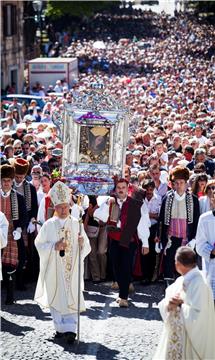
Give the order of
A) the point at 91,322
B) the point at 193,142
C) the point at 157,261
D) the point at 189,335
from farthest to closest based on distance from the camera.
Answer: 1. the point at 193,142
2. the point at 157,261
3. the point at 91,322
4. the point at 189,335

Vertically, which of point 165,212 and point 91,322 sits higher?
point 165,212

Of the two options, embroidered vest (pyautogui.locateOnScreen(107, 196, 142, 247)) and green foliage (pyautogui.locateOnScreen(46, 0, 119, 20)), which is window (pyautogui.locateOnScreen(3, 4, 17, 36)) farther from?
embroidered vest (pyautogui.locateOnScreen(107, 196, 142, 247))

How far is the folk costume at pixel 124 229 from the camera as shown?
12.9 m

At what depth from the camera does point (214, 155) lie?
666 inches

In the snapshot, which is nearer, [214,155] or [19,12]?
[214,155]

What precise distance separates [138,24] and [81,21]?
21.1 ft

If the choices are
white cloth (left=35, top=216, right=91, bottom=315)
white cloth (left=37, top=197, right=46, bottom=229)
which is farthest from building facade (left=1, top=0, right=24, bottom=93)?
white cloth (left=35, top=216, right=91, bottom=315)

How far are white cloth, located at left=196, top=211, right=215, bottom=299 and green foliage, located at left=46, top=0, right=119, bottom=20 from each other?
62.4m

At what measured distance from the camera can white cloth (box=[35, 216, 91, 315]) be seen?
456 inches

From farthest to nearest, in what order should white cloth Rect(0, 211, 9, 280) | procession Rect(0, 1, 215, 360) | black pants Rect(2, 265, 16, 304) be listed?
black pants Rect(2, 265, 16, 304)
white cloth Rect(0, 211, 9, 280)
procession Rect(0, 1, 215, 360)

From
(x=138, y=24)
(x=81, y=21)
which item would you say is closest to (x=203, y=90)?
(x=138, y=24)

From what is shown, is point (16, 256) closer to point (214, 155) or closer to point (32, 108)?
point (214, 155)

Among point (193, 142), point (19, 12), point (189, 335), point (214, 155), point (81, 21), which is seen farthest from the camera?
point (81, 21)

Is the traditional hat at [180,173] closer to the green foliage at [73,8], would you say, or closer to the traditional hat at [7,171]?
the traditional hat at [7,171]
